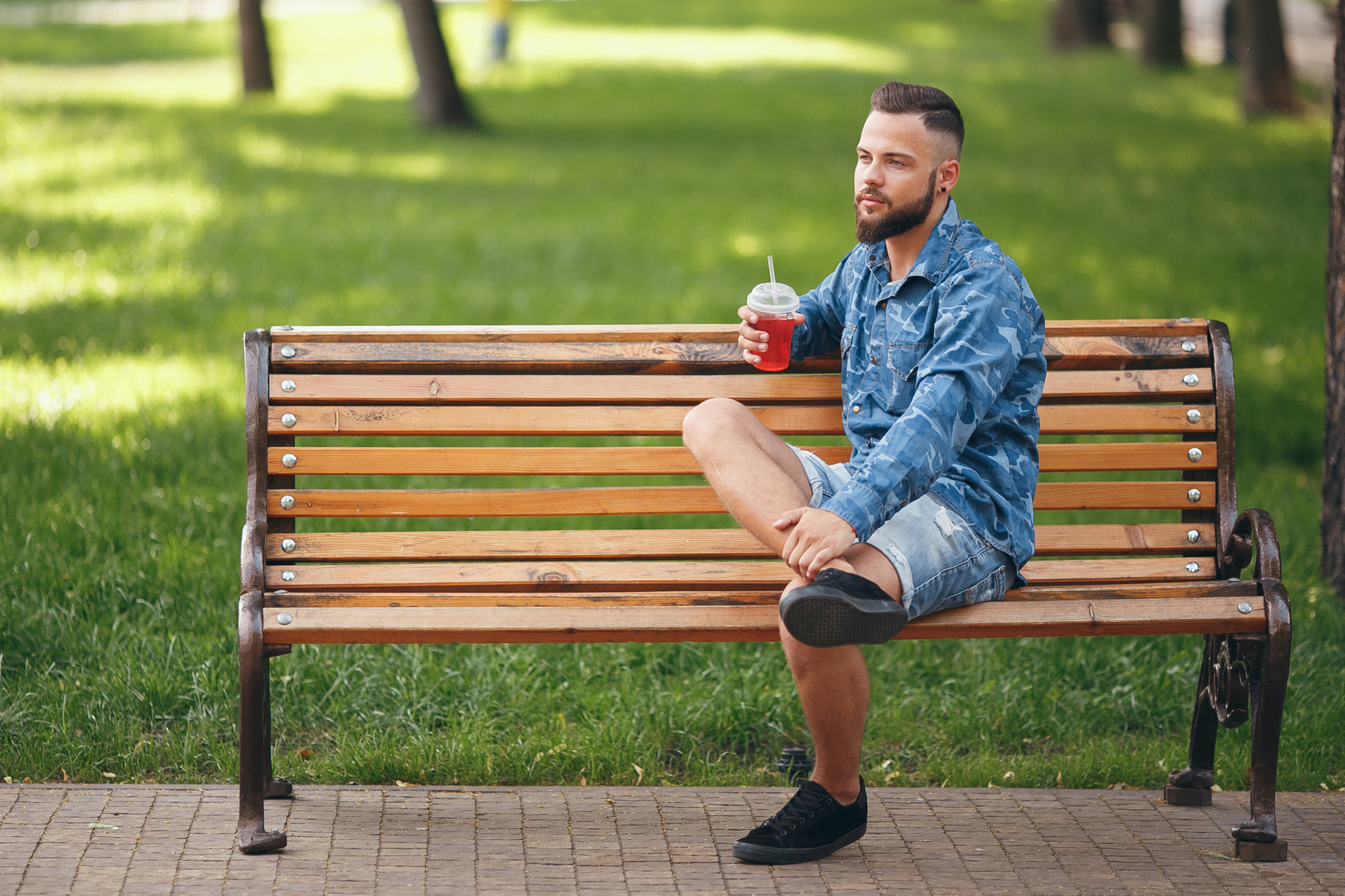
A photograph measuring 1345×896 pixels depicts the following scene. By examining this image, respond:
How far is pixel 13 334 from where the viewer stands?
278 inches

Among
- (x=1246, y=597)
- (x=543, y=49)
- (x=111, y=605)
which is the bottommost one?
(x=111, y=605)

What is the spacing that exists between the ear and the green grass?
1620 millimetres

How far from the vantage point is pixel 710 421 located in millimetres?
3336

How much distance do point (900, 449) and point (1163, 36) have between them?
22.4 metres

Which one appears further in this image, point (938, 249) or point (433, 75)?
→ point (433, 75)

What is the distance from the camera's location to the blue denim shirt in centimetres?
306

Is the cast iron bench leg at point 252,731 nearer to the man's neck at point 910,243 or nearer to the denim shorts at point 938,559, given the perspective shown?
the denim shorts at point 938,559

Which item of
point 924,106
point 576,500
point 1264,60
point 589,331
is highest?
point 1264,60

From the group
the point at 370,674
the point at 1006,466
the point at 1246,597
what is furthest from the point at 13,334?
the point at 1246,597

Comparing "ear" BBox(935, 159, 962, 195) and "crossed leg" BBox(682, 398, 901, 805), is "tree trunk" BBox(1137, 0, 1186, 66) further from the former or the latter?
"crossed leg" BBox(682, 398, 901, 805)

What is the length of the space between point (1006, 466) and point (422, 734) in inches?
70.7

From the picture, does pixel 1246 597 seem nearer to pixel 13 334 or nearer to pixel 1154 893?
pixel 1154 893

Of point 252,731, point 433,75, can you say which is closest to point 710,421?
point 252,731

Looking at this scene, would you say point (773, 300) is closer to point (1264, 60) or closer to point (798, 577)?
point (798, 577)
